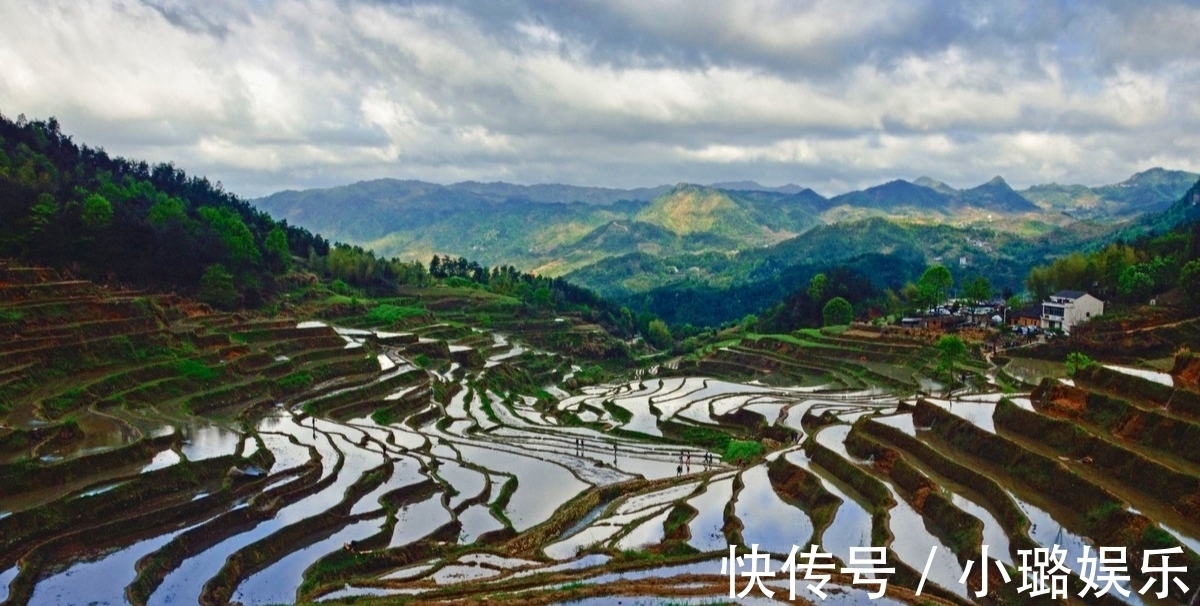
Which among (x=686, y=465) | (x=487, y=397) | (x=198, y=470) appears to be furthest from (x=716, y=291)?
(x=198, y=470)

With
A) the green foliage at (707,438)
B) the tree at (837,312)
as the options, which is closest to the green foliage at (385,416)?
the green foliage at (707,438)

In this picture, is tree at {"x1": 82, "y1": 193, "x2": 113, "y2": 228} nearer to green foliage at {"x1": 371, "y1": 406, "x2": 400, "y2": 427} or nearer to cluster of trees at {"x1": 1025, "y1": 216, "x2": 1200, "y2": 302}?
green foliage at {"x1": 371, "y1": 406, "x2": 400, "y2": 427}

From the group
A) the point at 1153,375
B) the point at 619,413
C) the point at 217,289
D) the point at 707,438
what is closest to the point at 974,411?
the point at 1153,375

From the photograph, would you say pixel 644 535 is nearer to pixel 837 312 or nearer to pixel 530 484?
pixel 530 484

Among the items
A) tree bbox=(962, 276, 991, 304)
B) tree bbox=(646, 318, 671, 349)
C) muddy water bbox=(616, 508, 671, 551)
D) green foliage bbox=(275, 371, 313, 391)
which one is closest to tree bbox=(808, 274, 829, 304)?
tree bbox=(962, 276, 991, 304)

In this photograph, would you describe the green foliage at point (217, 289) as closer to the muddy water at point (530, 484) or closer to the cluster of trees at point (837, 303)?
the muddy water at point (530, 484)

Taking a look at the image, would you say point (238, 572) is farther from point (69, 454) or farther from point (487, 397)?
point (487, 397)
